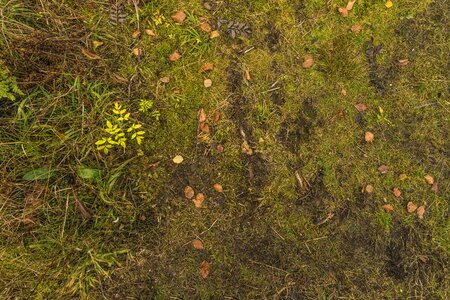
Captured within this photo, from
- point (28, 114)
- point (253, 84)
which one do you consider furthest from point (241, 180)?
point (28, 114)

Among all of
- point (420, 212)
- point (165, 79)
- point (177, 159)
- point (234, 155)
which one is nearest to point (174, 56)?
point (165, 79)

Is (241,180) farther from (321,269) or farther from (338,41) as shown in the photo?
(338,41)

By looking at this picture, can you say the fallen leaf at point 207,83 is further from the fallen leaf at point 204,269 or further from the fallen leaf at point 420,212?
the fallen leaf at point 420,212

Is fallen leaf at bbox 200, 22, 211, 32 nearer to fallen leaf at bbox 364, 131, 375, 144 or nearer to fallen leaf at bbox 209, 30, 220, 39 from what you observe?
fallen leaf at bbox 209, 30, 220, 39

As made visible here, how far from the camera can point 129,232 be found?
111 inches

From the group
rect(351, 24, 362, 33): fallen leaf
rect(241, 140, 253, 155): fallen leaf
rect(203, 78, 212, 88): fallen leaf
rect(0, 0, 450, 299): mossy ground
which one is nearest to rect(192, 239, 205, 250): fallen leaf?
rect(0, 0, 450, 299): mossy ground

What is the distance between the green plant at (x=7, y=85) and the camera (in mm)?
2666

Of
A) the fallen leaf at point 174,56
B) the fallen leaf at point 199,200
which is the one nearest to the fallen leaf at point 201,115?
the fallen leaf at point 174,56

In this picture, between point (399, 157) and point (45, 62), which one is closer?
point (45, 62)

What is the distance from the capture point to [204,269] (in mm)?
2885

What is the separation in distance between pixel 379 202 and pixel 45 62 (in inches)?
119

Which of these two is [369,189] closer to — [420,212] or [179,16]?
[420,212]

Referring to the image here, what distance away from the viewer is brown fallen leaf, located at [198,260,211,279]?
9.45 feet

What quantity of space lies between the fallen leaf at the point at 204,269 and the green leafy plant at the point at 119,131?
1.10m
